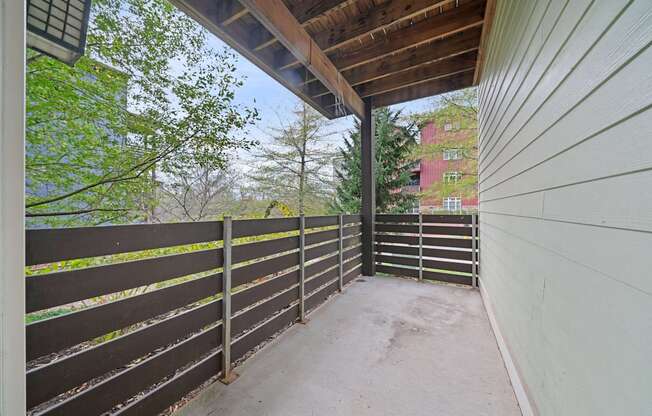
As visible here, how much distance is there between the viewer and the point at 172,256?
142 cm

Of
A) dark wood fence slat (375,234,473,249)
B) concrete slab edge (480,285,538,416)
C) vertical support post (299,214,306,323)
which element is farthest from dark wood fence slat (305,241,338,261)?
concrete slab edge (480,285,538,416)

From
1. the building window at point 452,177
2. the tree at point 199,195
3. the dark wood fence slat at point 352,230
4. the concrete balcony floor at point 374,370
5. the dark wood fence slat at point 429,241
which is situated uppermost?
the building window at point 452,177

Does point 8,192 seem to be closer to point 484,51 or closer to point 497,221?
point 497,221

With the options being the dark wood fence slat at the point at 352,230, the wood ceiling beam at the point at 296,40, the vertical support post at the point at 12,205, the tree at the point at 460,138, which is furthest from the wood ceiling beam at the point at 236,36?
the tree at the point at 460,138

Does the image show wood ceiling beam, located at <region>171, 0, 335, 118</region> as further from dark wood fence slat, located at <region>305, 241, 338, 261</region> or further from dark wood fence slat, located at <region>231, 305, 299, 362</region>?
dark wood fence slat, located at <region>231, 305, 299, 362</region>

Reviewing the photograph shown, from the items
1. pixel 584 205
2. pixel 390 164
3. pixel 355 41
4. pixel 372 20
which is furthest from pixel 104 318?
pixel 390 164

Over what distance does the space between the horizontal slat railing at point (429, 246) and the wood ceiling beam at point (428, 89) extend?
184 cm

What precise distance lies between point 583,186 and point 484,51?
2.68m

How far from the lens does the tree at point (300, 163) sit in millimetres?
5871

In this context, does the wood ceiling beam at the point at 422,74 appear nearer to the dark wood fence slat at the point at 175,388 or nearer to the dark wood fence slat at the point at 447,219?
the dark wood fence slat at the point at 447,219

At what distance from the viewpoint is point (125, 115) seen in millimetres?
2389

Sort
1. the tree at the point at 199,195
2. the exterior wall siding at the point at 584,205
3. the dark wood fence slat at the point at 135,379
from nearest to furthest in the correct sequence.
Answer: the exterior wall siding at the point at 584,205 < the dark wood fence slat at the point at 135,379 < the tree at the point at 199,195

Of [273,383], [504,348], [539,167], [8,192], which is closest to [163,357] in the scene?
[273,383]

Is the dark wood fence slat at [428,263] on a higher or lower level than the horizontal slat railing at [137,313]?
lower
